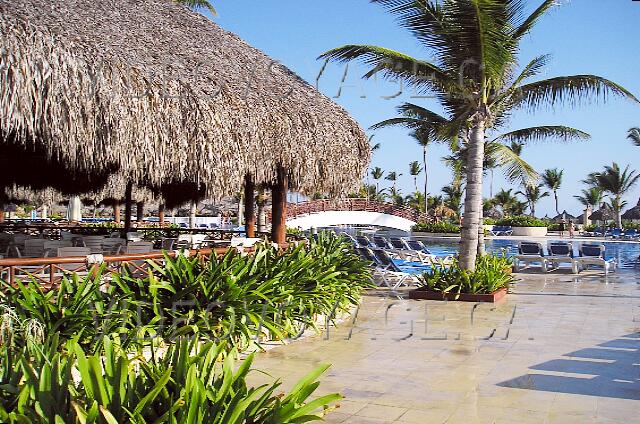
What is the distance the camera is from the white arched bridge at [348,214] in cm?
3544

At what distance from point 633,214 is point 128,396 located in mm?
56214

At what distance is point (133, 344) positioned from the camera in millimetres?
5711

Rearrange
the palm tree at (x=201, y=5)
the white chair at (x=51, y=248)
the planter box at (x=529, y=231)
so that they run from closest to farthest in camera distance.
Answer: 1. the white chair at (x=51, y=248)
2. the palm tree at (x=201, y=5)
3. the planter box at (x=529, y=231)

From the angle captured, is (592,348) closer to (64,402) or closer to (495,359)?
(495,359)

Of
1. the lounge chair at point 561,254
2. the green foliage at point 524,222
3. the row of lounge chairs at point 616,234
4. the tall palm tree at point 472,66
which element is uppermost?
the tall palm tree at point 472,66

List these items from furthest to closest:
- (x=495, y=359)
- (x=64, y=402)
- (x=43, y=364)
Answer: (x=495, y=359) < (x=43, y=364) < (x=64, y=402)

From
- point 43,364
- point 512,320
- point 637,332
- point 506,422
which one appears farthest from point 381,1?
point 43,364

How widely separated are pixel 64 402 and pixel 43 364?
429 millimetres

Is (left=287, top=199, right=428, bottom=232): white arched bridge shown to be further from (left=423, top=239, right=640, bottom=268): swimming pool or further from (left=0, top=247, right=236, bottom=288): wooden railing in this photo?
(left=0, top=247, right=236, bottom=288): wooden railing

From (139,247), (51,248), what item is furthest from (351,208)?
(51,248)

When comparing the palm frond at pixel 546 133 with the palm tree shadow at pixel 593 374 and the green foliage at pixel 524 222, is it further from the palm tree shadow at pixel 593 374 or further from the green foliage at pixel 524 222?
the green foliage at pixel 524 222

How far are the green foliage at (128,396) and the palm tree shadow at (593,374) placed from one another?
8.89ft

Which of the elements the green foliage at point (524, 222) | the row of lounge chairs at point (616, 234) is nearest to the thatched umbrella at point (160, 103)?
the row of lounge chairs at point (616, 234)

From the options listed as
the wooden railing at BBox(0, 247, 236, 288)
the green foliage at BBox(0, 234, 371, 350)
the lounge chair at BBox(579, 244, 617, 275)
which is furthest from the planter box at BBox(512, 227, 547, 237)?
the wooden railing at BBox(0, 247, 236, 288)
